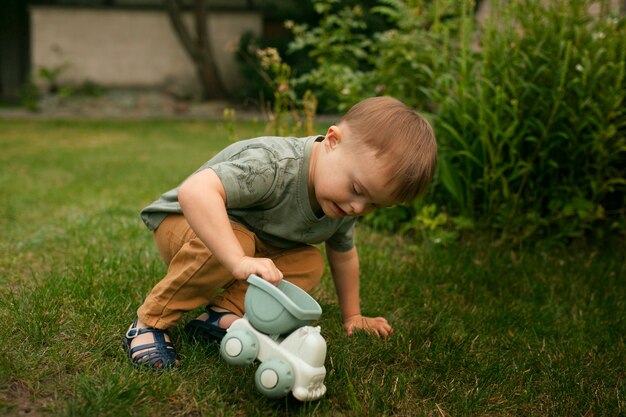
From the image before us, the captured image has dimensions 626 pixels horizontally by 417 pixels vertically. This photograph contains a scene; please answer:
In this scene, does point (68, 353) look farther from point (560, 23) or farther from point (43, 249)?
point (560, 23)

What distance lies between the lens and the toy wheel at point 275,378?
1577mm

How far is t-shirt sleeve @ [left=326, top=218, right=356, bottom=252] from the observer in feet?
7.32

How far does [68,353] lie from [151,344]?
22cm

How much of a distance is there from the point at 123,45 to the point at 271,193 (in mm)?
13664

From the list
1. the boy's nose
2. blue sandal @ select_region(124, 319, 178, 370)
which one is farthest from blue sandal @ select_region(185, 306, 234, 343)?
the boy's nose

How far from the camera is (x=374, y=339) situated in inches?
83.8

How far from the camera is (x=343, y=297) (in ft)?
7.54

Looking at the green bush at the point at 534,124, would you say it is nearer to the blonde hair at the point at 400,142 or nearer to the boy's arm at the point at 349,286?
the boy's arm at the point at 349,286

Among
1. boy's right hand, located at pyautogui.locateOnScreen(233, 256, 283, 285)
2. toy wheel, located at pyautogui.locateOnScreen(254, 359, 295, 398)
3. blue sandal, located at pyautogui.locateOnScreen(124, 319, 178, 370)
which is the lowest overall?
blue sandal, located at pyautogui.locateOnScreen(124, 319, 178, 370)

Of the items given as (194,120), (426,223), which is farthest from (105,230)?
(194,120)

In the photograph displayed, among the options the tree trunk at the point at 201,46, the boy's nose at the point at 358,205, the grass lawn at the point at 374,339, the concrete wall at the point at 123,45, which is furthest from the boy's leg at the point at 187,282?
the concrete wall at the point at 123,45

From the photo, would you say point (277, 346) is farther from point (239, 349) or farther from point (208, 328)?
point (208, 328)

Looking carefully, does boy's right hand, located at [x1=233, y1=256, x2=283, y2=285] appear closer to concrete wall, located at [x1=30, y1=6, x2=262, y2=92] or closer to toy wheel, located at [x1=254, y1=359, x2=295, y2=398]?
toy wheel, located at [x1=254, y1=359, x2=295, y2=398]

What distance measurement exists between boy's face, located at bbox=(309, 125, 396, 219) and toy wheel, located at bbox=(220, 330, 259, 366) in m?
0.46
